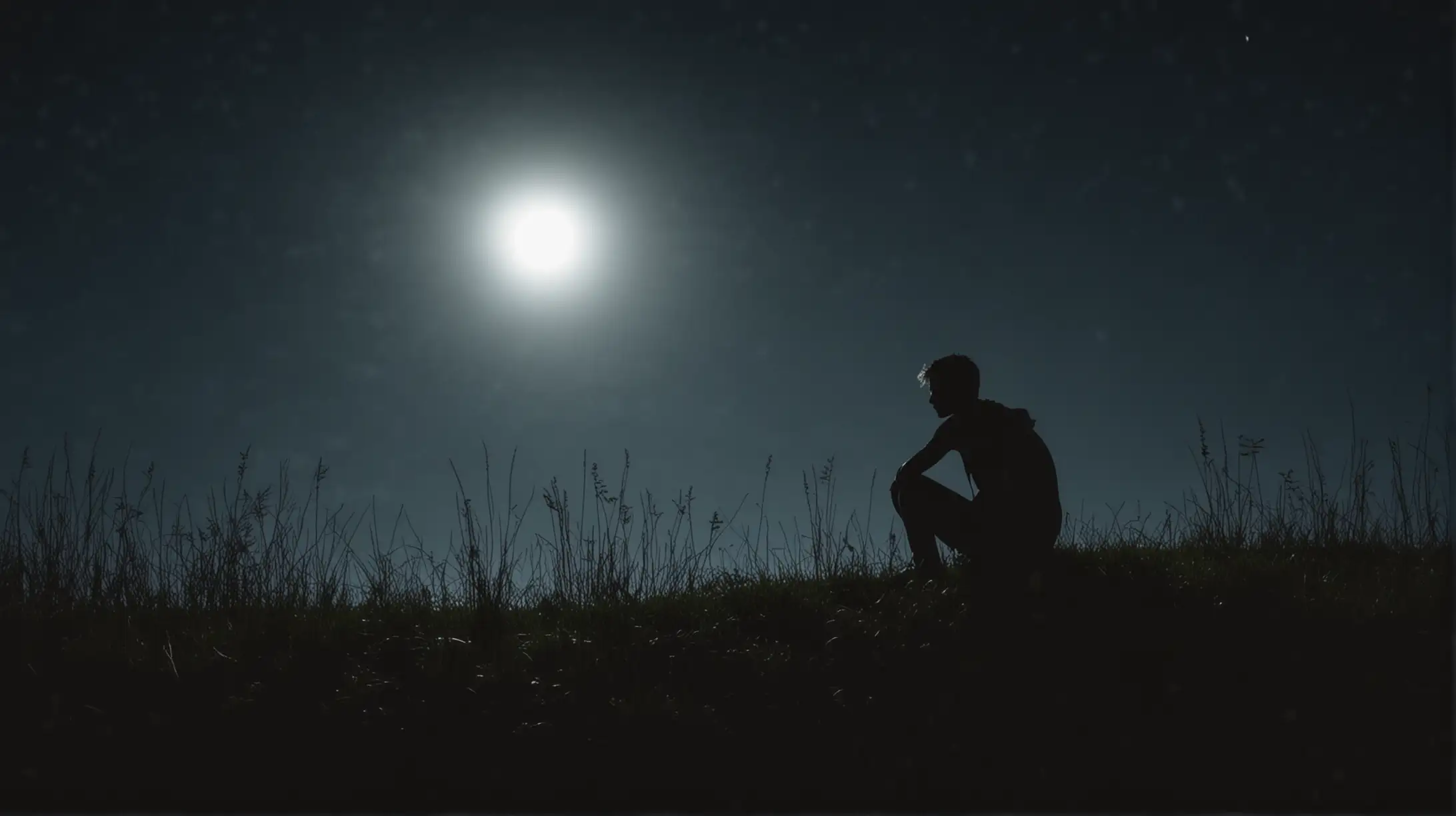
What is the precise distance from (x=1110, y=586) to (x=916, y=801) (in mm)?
2247

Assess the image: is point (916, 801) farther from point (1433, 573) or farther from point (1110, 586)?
point (1433, 573)

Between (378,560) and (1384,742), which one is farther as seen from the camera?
(378,560)

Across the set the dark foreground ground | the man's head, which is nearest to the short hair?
the man's head

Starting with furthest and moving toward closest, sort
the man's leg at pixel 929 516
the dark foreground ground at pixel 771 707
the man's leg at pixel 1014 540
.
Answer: the man's leg at pixel 929 516, the man's leg at pixel 1014 540, the dark foreground ground at pixel 771 707

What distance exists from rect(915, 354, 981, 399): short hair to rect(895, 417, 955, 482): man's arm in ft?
0.65

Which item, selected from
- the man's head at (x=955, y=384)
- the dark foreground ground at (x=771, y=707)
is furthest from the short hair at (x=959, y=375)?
the dark foreground ground at (x=771, y=707)

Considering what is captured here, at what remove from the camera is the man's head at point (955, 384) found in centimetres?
485

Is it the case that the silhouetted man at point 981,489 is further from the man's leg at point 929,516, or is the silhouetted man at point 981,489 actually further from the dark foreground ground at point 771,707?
the dark foreground ground at point 771,707

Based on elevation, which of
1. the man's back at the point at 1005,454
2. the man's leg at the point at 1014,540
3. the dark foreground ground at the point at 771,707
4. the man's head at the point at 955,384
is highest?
the man's head at the point at 955,384

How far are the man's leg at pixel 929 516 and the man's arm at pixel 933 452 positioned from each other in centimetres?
8

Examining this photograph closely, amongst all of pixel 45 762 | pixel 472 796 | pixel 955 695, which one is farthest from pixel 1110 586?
pixel 45 762

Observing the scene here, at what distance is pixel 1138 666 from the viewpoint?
3.73 meters

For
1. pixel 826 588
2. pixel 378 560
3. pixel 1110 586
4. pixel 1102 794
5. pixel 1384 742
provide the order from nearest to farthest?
pixel 1102 794 → pixel 1384 742 → pixel 1110 586 → pixel 826 588 → pixel 378 560

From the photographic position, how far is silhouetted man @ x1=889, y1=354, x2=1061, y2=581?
465cm
